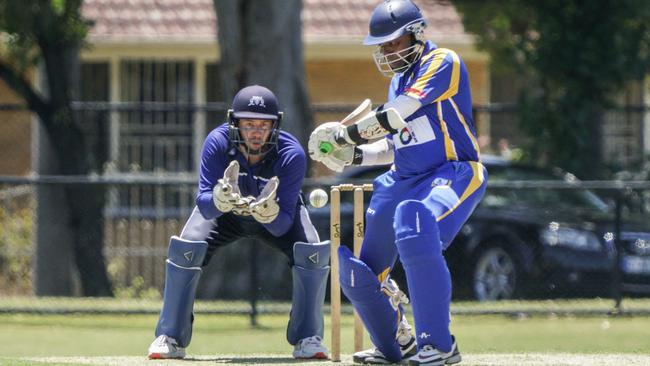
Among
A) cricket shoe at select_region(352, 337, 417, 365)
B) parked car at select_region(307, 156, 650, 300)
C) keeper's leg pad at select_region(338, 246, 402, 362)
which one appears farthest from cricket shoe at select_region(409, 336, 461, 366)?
parked car at select_region(307, 156, 650, 300)

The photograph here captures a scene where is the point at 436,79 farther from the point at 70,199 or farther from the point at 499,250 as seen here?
the point at 70,199

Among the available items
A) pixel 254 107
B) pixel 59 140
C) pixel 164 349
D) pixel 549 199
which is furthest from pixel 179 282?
pixel 59 140

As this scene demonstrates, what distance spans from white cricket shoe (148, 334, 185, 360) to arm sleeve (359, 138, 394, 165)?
57.8 inches

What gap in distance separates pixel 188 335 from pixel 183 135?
32.7 feet

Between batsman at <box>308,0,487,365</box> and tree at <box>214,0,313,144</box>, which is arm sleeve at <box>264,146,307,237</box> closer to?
batsman at <box>308,0,487,365</box>

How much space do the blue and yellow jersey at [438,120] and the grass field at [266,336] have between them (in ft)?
5.08

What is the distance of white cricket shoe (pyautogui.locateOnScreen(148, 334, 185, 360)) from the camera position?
8180 mm

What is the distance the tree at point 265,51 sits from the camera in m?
14.8

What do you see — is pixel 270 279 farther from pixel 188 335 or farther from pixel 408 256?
pixel 408 256

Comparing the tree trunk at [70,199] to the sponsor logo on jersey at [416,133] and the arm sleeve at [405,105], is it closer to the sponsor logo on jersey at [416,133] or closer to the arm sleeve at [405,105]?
the sponsor logo on jersey at [416,133]

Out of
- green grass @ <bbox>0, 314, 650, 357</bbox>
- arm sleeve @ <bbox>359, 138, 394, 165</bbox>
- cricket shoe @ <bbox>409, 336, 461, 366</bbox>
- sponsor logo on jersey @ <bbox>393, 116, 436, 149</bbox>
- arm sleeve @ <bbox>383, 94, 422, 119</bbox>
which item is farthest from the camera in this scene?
green grass @ <bbox>0, 314, 650, 357</bbox>

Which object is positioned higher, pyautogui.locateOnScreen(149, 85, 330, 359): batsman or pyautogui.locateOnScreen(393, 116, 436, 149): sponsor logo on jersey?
pyautogui.locateOnScreen(393, 116, 436, 149): sponsor logo on jersey

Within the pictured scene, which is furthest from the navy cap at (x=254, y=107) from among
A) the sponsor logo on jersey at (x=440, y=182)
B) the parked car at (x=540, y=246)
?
the parked car at (x=540, y=246)

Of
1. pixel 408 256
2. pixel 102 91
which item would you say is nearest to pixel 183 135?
pixel 102 91
